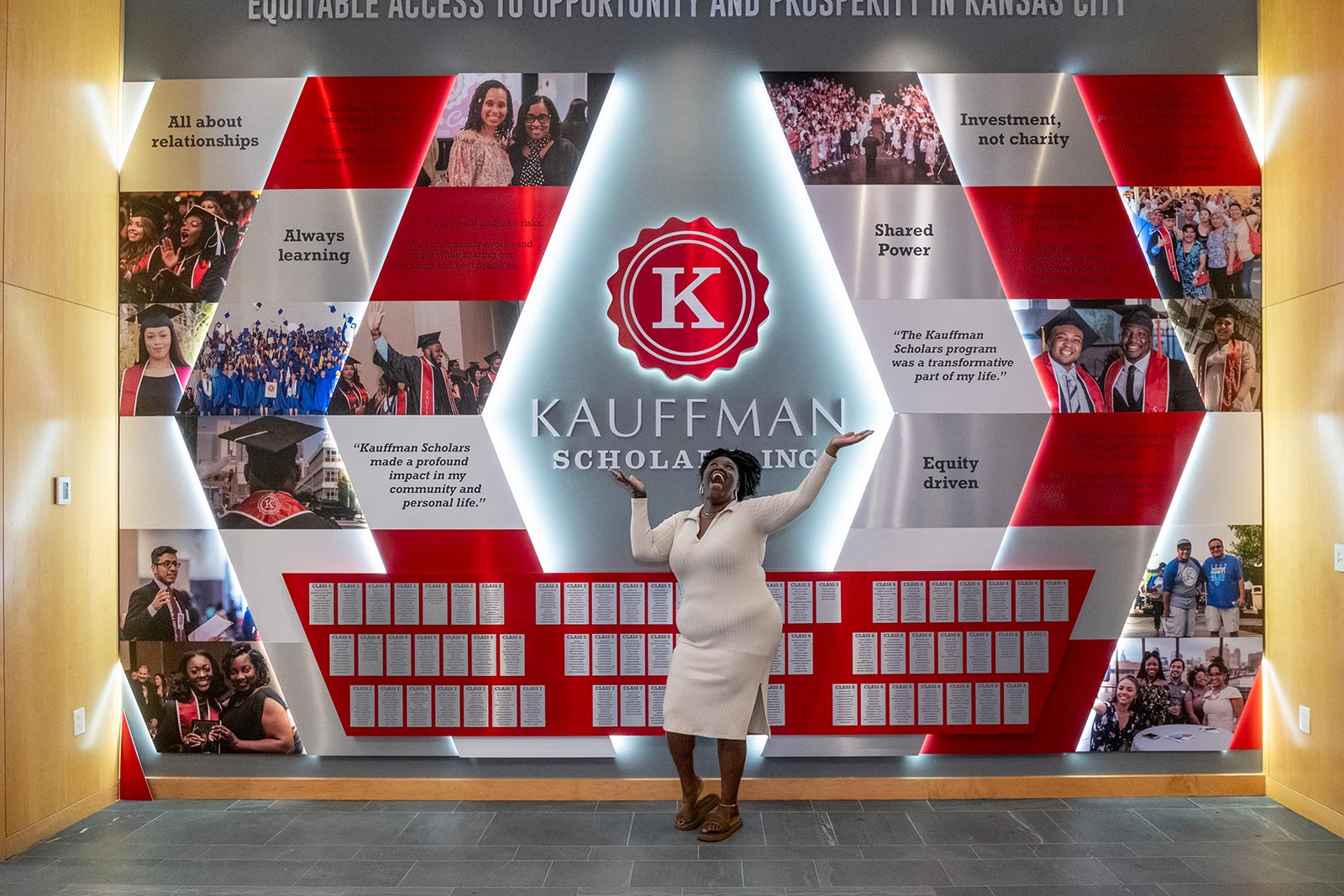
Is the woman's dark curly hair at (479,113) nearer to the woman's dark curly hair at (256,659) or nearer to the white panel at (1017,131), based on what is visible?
the white panel at (1017,131)

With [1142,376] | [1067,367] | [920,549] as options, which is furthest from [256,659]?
[1142,376]

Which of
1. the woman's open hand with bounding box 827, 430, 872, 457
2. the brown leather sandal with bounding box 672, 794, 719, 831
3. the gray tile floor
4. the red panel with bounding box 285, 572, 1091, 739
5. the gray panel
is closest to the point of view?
the gray tile floor

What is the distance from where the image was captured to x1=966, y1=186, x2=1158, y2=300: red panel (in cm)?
411

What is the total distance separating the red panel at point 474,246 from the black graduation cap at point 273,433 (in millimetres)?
659

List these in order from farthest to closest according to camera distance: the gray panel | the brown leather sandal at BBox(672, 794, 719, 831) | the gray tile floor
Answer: the gray panel → the brown leather sandal at BBox(672, 794, 719, 831) → the gray tile floor

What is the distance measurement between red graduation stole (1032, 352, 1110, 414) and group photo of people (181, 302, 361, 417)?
3.03 metres

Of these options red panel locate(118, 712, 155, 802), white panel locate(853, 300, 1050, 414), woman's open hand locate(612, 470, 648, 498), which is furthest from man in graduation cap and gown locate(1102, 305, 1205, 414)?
red panel locate(118, 712, 155, 802)

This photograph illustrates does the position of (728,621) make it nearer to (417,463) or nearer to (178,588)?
(417,463)

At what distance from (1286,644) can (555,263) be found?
11.7 feet

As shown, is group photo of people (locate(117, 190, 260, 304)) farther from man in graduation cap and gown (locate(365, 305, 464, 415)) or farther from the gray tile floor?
Answer: the gray tile floor

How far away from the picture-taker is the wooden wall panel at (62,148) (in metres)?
3.59

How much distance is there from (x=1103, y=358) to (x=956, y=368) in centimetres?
65

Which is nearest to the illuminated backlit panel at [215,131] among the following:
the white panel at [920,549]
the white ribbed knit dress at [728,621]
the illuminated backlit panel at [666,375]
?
the illuminated backlit panel at [666,375]

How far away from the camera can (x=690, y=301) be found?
13.6 feet
